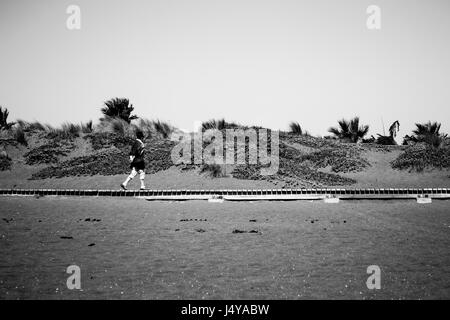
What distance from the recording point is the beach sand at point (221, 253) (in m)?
4.51

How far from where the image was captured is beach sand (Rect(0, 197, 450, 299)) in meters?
4.51

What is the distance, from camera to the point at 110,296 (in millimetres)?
4270

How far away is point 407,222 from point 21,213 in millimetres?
9540

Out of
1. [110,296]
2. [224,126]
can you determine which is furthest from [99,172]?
[110,296]

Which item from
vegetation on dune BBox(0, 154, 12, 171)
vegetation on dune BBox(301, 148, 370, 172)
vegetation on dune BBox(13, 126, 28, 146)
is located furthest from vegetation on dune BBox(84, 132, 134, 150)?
vegetation on dune BBox(301, 148, 370, 172)

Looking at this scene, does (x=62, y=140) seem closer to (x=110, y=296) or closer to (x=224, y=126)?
(x=224, y=126)

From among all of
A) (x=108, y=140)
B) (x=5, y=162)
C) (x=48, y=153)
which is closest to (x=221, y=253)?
(x=48, y=153)

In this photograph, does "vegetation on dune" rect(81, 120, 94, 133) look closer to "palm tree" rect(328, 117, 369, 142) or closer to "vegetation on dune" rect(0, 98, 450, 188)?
"vegetation on dune" rect(0, 98, 450, 188)

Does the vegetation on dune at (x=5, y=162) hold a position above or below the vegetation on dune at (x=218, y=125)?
below

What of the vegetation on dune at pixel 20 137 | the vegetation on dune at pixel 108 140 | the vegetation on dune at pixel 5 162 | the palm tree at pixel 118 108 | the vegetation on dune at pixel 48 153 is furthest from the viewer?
the palm tree at pixel 118 108

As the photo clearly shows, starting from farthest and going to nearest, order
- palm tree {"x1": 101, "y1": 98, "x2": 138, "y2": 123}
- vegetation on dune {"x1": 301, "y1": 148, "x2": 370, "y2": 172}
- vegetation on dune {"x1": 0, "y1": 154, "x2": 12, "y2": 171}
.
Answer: palm tree {"x1": 101, "y1": 98, "x2": 138, "y2": 123}, vegetation on dune {"x1": 301, "y1": 148, "x2": 370, "y2": 172}, vegetation on dune {"x1": 0, "y1": 154, "x2": 12, "y2": 171}

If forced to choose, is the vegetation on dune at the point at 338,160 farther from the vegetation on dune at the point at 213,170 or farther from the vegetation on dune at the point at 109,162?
the vegetation on dune at the point at 109,162

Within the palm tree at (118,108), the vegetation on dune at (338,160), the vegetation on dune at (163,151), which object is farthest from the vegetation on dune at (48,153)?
the vegetation on dune at (338,160)

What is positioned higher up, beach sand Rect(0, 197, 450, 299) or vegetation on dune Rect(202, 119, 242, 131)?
vegetation on dune Rect(202, 119, 242, 131)
